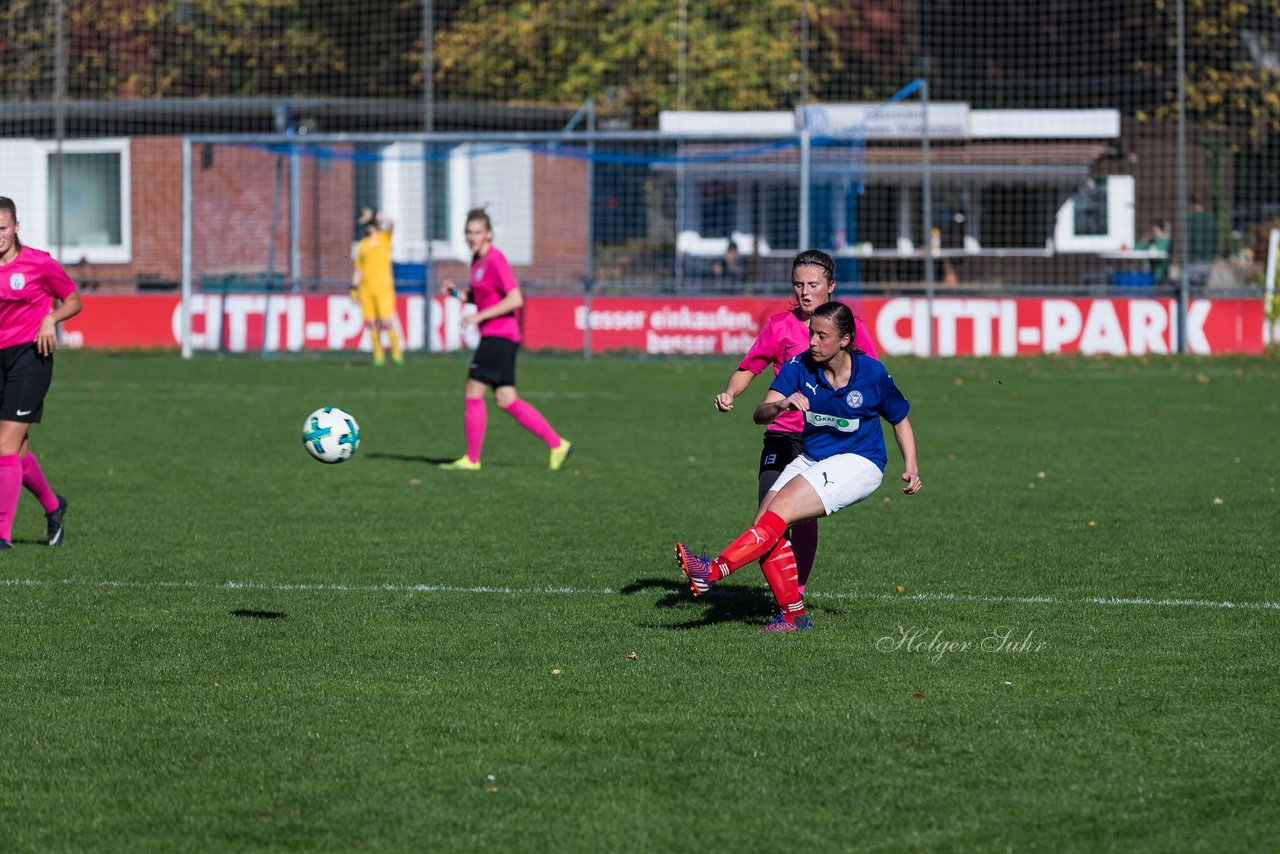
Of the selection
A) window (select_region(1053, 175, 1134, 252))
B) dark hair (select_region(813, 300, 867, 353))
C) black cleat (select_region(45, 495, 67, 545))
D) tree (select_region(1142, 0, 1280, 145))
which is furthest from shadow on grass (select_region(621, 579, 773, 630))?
window (select_region(1053, 175, 1134, 252))

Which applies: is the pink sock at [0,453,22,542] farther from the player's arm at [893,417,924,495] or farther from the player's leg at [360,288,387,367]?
the player's leg at [360,288,387,367]

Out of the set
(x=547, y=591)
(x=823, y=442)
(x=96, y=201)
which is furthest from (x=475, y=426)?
(x=96, y=201)

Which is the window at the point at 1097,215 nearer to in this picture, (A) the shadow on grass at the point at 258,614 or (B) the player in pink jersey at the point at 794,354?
(B) the player in pink jersey at the point at 794,354

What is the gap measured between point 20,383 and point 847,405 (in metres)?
4.90

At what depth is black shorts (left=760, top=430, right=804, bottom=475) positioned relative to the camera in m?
7.75

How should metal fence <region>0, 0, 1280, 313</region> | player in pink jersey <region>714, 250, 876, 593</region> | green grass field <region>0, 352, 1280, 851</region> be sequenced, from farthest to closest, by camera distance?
metal fence <region>0, 0, 1280, 313</region> → player in pink jersey <region>714, 250, 876, 593</region> → green grass field <region>0, 352, 1280, 851</region>

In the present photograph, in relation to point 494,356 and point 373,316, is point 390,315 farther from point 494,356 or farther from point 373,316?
point 494,356

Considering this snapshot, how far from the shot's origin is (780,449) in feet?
25.7

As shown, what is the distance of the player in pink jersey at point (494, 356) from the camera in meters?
13.5

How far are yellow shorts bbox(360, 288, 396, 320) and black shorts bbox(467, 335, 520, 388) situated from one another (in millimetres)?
11317

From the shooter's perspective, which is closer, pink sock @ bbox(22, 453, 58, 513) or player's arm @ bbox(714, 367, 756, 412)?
player's arm @ bbox(714, 367, 756, 412)

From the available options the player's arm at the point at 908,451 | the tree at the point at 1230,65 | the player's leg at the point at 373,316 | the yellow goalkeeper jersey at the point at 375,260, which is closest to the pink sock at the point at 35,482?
the player's arm at the point at 908,451

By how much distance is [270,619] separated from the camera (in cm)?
764

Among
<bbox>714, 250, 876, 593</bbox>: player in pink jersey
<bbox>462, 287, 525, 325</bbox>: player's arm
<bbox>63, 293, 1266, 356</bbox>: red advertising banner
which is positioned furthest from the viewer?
<bbox>63, 293, 1266, 356</bbox>: red advertising banner
